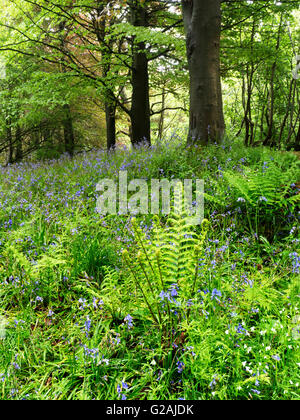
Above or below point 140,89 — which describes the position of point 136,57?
above

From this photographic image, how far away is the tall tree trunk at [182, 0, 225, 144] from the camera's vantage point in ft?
17.1

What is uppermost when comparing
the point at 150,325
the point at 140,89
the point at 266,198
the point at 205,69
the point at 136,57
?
the point at 136,57

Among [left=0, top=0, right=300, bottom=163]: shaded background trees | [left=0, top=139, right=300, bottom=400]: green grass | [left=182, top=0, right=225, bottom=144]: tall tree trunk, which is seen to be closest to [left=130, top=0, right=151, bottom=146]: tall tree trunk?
[left=0, top=0, right=300, bottom=163]: shaded background trees

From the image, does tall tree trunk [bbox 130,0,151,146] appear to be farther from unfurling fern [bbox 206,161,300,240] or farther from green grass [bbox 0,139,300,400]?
green grass [bbox 0,139,300,400]

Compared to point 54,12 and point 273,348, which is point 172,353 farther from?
point 54,12

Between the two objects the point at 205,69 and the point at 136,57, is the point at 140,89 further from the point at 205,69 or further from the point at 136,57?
the point at 205,69

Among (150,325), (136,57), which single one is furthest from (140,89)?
(150,325)

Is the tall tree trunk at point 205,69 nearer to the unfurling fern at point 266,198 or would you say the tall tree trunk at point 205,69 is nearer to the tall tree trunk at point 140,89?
the unfurling fern at point 266,198

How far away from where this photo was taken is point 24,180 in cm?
495

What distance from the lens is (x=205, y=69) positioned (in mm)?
5297

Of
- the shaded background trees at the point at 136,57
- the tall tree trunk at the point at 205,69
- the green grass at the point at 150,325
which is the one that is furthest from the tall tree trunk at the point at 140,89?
the green grass at the point at 150,325

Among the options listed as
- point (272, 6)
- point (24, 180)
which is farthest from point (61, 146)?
point (272, 6)

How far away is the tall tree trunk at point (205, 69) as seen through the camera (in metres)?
5.22
